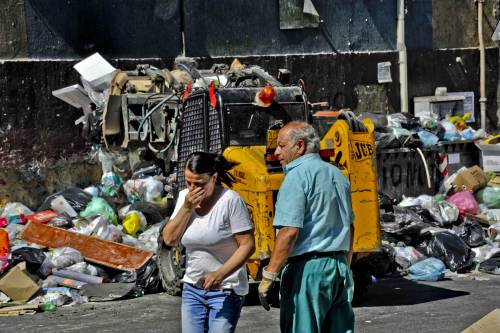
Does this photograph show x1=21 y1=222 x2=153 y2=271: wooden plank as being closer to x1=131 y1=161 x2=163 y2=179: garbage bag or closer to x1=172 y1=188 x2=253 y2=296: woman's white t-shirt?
x1=131 y1=161 x2=163 y2=179: garbage bag

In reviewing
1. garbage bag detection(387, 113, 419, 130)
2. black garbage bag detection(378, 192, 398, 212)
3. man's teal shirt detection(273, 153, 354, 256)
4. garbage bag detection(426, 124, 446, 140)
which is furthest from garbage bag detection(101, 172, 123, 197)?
man's teal shirt detection(273, 153, 354, 256)

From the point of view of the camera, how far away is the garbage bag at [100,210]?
488 inches

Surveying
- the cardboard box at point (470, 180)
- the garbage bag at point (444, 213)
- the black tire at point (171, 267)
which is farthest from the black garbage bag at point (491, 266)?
the black tire at point (171, 267)

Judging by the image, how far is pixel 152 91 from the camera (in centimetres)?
1214

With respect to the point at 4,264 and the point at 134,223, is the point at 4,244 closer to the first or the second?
the point at 4,264

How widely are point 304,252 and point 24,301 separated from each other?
527 cm

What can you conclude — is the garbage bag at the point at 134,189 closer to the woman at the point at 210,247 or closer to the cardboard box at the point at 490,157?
the cardboard box at the point at 490,157

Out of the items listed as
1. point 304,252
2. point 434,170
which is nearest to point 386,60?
point 434,170

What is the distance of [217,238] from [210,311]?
1.34 ft

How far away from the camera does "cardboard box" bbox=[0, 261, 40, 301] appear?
990 cm

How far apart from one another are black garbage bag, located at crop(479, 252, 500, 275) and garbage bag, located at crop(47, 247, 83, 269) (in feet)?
15.3

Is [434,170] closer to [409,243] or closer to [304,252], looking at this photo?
[409,243]

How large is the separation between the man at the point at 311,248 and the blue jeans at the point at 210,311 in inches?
7.1

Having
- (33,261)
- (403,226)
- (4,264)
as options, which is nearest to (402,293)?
(403,226)
